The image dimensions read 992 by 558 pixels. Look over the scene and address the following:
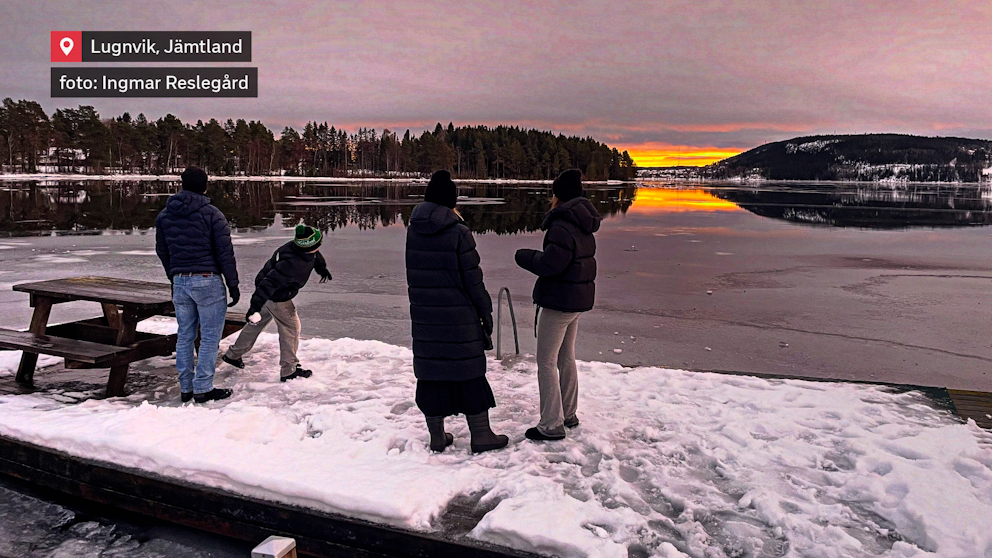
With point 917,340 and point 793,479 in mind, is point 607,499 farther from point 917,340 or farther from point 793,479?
point 917,340

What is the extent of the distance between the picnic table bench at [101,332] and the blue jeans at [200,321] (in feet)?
1.55

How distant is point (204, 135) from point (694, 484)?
128 m

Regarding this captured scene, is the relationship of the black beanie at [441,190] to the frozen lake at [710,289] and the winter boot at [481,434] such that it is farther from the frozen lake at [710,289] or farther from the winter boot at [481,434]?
the frozen lake at [710,289]

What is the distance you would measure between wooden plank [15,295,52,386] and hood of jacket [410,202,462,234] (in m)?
4.16

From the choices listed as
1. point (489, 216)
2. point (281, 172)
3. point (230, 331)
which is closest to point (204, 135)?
point (281, 172)

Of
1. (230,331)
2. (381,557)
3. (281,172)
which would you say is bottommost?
(381,557)

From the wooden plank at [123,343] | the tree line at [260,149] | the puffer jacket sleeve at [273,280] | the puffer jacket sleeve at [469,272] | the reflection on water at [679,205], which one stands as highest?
the tree line at [260,149]

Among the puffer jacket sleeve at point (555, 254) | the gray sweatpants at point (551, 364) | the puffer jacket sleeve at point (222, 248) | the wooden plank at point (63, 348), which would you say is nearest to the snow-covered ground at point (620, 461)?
the gray sweatpants at point (551, 364)

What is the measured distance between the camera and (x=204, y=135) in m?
117

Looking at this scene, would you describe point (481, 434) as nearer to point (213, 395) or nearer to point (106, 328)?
point (213, 395)

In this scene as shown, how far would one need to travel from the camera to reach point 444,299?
4.26 m

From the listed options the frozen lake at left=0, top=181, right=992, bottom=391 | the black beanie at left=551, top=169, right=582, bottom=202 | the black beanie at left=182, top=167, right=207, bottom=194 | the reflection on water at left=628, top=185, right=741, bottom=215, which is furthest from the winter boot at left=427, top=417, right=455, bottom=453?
the reflection on water at left=628, top=185, right=741, bottom=215

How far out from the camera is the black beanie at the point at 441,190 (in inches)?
169

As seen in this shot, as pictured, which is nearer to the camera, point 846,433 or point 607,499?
point 607,499
